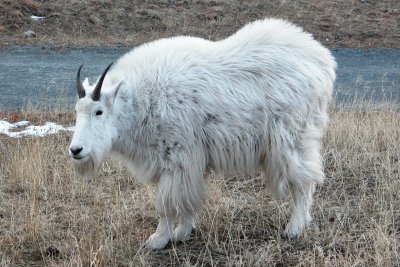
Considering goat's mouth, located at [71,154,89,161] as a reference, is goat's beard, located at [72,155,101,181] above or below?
below

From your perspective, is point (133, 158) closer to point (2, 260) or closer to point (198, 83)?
point (198, 83)

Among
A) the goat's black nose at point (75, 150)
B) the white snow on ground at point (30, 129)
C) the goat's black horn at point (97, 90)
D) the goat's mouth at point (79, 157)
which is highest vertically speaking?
the goat's black horn at point (97, 90)

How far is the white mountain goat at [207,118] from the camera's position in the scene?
4.86 m

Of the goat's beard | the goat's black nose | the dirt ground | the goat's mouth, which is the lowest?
the dirt ground

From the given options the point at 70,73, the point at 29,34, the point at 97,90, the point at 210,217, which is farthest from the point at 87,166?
the point at 29,34

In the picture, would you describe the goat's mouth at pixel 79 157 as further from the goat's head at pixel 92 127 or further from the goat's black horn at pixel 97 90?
the goat's black horn at pixel 97 90

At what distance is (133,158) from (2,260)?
1.22 metres

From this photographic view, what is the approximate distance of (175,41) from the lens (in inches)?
212

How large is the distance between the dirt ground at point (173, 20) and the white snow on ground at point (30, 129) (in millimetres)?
5587

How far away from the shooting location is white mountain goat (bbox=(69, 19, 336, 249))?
486 cm

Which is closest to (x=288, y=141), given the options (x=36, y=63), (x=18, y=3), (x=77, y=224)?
(x=77, y=224)

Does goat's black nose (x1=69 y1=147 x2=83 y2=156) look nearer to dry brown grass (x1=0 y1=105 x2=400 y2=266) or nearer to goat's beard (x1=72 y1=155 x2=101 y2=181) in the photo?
goat's beard (x1=72 y1=155 x2=101 y2=181)

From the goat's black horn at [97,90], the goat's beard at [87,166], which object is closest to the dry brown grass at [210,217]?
the goat's beard at [87,166]

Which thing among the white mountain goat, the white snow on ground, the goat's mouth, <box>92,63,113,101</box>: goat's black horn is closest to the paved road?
the white snow on ground
